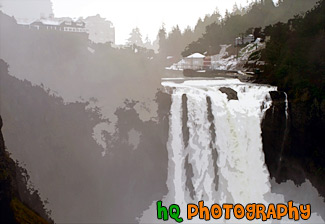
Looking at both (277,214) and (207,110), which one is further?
(207,110)

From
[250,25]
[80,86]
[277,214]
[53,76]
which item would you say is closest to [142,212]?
[277,214]

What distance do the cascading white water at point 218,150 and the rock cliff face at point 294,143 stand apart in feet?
2.59

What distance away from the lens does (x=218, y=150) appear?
17.8m

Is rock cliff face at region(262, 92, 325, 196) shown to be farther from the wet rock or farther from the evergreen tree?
the evergreen tree

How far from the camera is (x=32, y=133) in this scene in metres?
16.0

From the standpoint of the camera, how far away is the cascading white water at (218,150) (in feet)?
57.0

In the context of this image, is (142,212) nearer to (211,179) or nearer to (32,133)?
(211,179)

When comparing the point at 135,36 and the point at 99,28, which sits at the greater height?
the point at 135,36

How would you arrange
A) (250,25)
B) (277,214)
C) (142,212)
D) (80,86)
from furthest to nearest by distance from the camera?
(250,25) → (80,86) → (142,212) → (277,214)

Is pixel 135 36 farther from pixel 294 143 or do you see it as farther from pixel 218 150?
pixel 294 143

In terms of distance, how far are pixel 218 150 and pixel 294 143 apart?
5.47 m

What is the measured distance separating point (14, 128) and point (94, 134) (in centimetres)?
480

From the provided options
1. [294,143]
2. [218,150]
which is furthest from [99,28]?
[294,143]

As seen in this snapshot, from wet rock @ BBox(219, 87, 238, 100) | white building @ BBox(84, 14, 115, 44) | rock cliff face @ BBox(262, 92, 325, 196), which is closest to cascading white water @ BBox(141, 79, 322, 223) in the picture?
wet rock @ BBox(219, 87, 238, 100)
